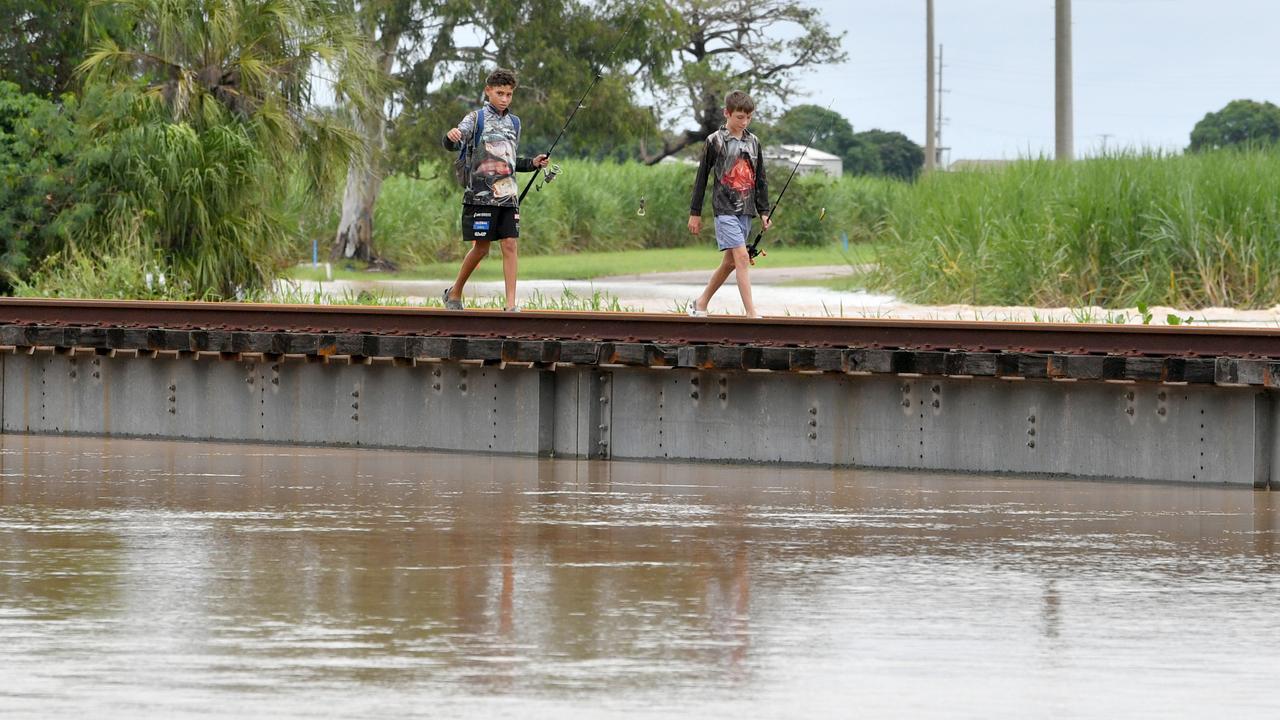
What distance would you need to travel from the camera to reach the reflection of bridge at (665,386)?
1098cm

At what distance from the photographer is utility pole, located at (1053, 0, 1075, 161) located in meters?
24.9

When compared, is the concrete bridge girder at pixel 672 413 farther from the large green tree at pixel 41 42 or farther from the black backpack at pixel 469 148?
the large green tree at pixel 41 42

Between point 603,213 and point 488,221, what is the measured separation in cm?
3435

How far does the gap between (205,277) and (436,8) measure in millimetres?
17416

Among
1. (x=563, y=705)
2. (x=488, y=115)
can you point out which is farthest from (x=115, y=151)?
(x=563, y=705)

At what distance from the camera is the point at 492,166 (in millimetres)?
13031

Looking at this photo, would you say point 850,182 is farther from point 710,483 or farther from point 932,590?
point 932,590

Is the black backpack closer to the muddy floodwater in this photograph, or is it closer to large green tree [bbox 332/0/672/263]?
the muddy floodwater

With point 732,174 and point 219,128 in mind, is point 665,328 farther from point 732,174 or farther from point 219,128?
point 219,128

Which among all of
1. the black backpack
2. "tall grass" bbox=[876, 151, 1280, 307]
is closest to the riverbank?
"tall grass" bbox=[876, 151, 1280, 307]

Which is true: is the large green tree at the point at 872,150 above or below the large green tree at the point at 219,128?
above

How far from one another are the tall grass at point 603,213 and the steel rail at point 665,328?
2375 centimetres

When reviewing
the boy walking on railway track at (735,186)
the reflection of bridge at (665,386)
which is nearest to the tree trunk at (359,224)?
the reflection of bridge at (665,386)

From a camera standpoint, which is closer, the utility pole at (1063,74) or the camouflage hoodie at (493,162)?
the camouflage hoodie at (493,162)
